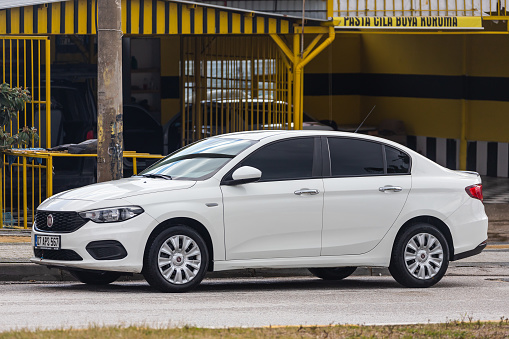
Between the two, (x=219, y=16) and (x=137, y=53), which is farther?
(x=137, y=53)

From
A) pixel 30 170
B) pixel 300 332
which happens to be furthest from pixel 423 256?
pixel 30 170

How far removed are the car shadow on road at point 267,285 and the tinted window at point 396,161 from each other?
118cm

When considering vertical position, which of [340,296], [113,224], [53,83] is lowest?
[340,296]

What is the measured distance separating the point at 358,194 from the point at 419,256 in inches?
35.5

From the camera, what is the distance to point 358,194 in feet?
32.7

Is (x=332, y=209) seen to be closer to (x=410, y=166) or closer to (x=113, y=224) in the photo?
(x=410, y=166)

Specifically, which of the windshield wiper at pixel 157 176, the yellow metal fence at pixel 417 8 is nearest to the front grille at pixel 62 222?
the windshield wiper at pixel 157 176

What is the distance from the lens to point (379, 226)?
32.9 feet

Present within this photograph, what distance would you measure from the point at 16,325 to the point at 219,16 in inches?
330

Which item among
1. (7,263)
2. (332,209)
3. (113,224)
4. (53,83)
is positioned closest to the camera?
(113,224)

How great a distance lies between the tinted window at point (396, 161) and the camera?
33.8 feet

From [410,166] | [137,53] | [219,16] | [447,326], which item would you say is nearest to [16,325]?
[447,326]

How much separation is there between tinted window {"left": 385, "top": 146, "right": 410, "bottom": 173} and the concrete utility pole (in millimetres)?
2874

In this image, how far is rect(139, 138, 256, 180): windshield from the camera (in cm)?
972
